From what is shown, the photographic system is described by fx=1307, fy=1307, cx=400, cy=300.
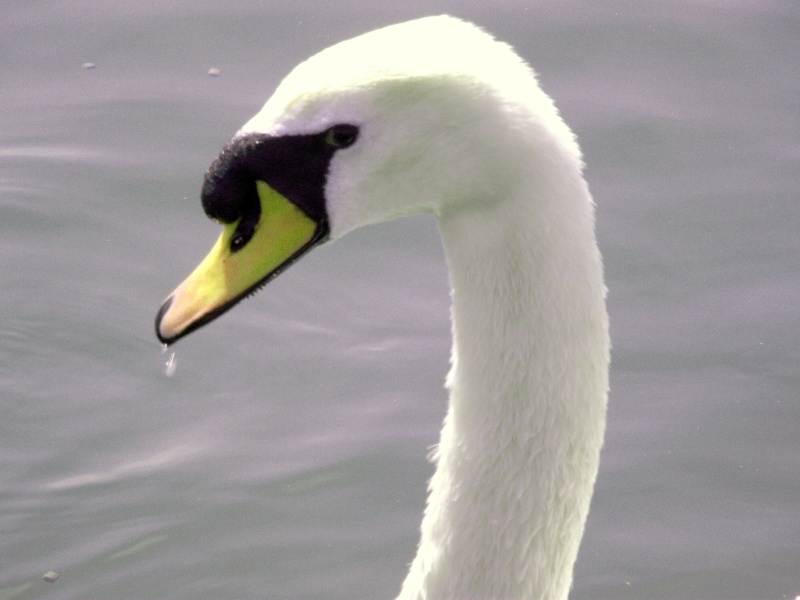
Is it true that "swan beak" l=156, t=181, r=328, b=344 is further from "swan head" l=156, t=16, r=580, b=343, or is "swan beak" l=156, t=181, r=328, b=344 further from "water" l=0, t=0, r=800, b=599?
"water" l=0, t=0, r=800, b=599

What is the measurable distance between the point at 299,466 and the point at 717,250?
2.31 metres

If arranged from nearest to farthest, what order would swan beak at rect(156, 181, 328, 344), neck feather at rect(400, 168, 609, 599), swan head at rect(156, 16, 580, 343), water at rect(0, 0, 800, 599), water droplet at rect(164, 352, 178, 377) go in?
swan head at rect(156, 16, 580, 343) → neck feather at rect(400, 168, 609, 599) → swan beak at rect(156, 181, 328, 344) → water at rect(0, 0, 800, 599) → water droplet at rect(164, 352, 178, 377)

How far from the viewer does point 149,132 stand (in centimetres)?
670

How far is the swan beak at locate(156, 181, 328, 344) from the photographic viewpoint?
3.16m

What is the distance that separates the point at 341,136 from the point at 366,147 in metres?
0.06

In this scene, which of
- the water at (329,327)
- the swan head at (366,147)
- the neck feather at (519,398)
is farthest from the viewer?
the water at (329,327)

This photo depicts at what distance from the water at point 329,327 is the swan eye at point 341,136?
7.31 feet

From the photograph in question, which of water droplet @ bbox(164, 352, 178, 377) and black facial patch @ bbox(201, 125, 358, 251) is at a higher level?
black facial patch @ bbox(201, 125, 358, 251)

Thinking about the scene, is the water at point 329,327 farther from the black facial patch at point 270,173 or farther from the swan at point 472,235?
the black facial patch at point 270,173

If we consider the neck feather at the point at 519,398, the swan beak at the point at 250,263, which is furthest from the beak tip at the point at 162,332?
the neck feather at the point at 519,398

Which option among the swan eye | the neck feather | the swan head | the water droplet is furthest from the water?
the swan eye

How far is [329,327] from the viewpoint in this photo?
5.75m

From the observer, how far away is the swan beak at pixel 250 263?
316cm

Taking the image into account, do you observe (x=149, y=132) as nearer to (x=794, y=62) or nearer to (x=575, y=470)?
(x=794, y=62)
